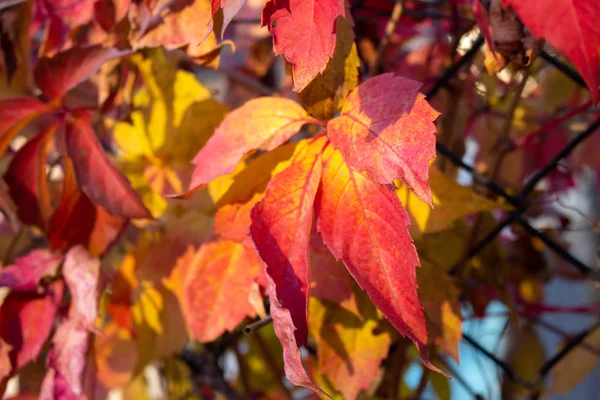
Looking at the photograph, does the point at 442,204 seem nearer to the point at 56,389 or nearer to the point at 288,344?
the point at 288,344

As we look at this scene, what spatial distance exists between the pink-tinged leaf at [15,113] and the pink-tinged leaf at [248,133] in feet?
0.60

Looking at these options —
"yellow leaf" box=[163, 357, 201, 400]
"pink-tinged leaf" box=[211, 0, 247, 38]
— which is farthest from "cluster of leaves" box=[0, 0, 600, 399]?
"yellow leaf" box=[163, 357, 201, 400]

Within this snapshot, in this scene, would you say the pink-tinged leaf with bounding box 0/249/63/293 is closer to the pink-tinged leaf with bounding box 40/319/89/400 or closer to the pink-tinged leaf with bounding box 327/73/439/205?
the pink-tinged leaf with bounding box 40/319/89/400

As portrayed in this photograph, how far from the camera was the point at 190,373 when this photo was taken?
0.78 m

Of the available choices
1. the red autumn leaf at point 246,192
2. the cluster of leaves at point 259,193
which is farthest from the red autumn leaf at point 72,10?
the red autumn leaf at point 246,192

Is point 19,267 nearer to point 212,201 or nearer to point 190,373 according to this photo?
point 212,201

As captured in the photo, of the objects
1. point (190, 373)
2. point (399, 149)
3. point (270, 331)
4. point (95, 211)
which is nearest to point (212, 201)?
point (95, 211)

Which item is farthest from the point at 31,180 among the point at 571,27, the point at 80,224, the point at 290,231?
the point at 571,27

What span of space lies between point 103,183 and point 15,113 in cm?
10

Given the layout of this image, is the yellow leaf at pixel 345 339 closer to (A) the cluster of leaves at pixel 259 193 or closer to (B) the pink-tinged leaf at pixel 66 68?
(A) the cluster of leaves at pixel 259 193

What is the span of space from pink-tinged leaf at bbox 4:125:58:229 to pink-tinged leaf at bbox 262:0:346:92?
26 centimetres

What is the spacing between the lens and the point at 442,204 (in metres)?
0.42

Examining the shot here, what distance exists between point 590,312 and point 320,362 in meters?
0.49

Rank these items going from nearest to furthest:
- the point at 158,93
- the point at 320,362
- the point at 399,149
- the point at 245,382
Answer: the point at 399,149
the point at 320,362
the point at 158,93
the point at 245,382
